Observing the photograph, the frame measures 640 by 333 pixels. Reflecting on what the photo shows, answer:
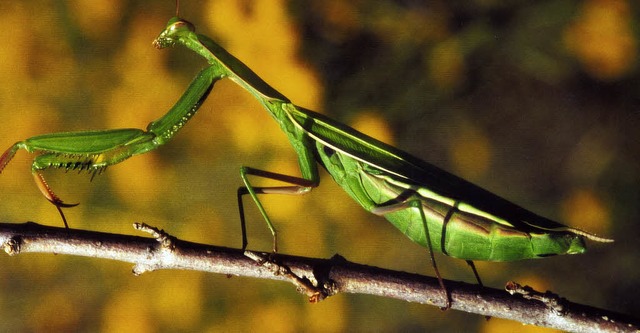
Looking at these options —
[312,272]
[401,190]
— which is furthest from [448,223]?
[312,272]

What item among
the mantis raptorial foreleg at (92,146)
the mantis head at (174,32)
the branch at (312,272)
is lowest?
the branch at (312,272)

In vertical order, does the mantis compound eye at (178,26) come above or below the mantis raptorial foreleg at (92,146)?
above

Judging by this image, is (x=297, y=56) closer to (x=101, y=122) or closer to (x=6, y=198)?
(x=101, y=122)

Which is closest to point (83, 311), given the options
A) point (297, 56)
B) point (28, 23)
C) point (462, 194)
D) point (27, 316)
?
point (27, 316)

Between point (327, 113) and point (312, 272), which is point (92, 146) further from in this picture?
point (327, 113)

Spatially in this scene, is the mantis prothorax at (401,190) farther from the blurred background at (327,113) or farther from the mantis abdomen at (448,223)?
the blurred background at (327,113)

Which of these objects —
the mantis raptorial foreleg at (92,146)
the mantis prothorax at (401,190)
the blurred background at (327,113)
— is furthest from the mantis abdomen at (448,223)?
the blurred background at (327,113)

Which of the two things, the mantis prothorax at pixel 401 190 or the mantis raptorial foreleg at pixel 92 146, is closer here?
the mantis raptorial foreleg at pixel 92 146

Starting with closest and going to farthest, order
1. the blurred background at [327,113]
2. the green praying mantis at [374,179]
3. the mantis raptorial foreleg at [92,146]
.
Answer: the mantis raptorial foreleg at [92,146] < the green praying mantis at [374,179] < the blurred background at [327,113]
